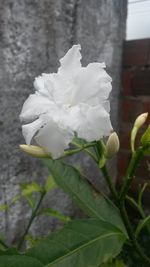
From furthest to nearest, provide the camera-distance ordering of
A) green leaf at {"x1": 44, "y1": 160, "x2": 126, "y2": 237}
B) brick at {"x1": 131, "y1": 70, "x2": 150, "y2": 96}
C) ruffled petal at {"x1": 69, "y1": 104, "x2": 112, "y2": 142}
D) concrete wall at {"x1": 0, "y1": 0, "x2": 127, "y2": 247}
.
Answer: brick at {"x1": 131, "y1": 70, "x2": 150, "y2": 96} < concrete wall at {"x1": 0, "y1": 0, "x2": 127, "y2": 247} < green leaf at {"x1": 44, "y1": 160, "x2": 126, "y2": 237} < ruffled petal at {"x1": 69, "y1": 104, "x2": 112, "y2": 142}

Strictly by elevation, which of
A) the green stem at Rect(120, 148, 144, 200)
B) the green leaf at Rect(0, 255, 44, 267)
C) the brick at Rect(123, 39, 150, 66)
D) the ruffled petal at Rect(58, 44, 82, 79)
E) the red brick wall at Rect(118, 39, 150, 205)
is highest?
the ruffled petal at Rect(58, 44, 82, 79)

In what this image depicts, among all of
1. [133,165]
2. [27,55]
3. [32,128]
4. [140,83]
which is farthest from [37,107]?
[140,83]

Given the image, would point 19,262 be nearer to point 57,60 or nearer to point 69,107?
point 69,107

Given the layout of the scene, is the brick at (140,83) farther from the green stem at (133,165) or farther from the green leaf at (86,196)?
the green stem at (133,165)

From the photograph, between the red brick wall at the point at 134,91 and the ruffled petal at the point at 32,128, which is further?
the red brick wall at the point at 134,91

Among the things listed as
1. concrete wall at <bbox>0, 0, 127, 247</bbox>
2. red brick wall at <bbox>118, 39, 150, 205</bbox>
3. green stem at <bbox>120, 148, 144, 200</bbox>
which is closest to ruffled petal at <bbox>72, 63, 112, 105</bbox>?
green stem at <bbox>120, 148, 144, 200</bbox>

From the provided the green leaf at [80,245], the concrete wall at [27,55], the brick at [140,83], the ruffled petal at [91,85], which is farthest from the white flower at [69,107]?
the brick at [140,83]

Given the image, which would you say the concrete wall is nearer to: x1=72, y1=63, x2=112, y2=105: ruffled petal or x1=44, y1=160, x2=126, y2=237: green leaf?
x1=44, y1=160, x2=126, y2=237: green leaf

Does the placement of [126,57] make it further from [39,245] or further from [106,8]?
[39,245]
